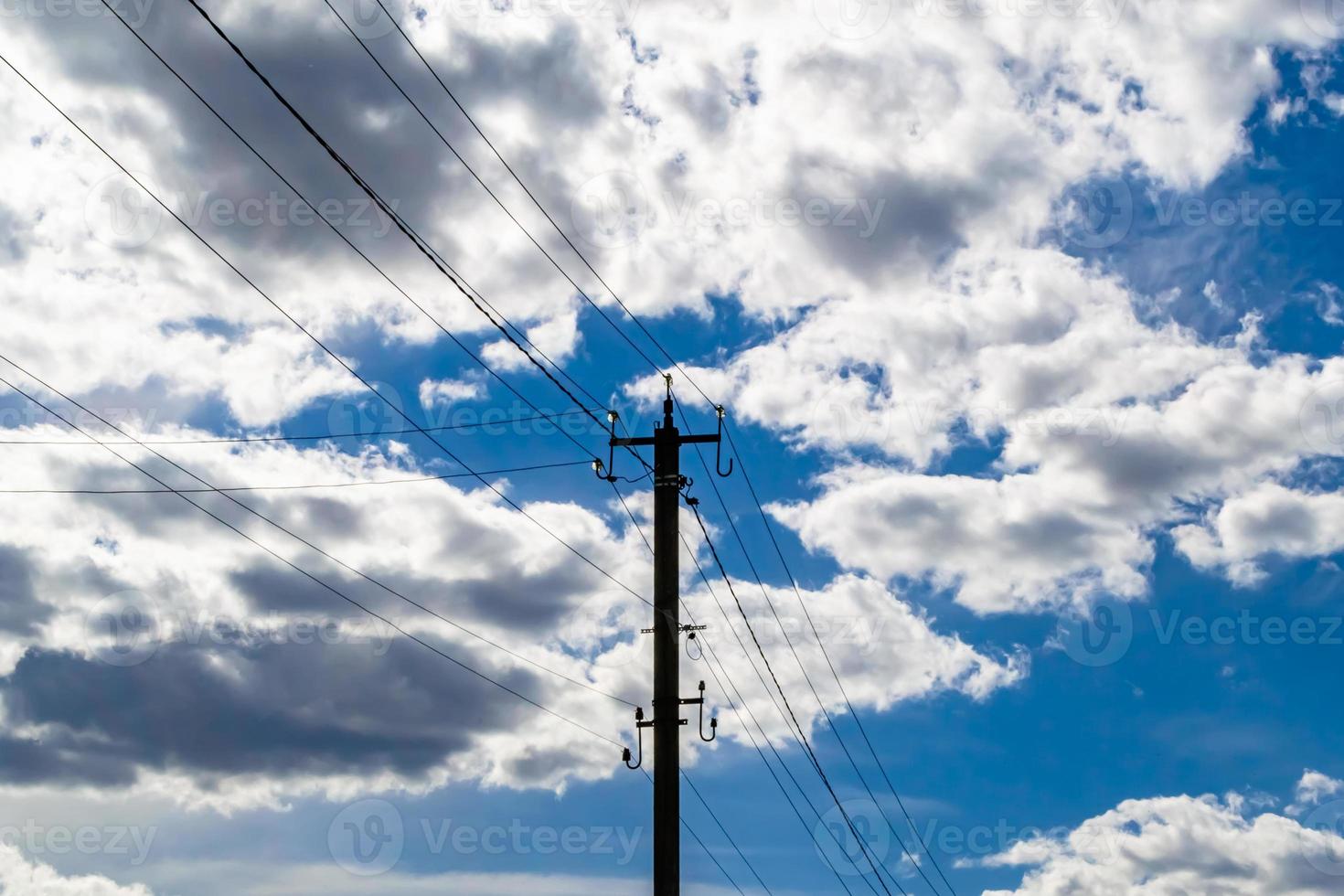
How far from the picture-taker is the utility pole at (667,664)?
1978cm

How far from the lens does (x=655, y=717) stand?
20.6m

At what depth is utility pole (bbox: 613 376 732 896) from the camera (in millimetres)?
19784

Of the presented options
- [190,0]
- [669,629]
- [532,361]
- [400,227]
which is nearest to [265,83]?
[190,0]

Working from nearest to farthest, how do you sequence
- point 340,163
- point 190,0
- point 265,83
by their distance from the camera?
Result: 1. point 190,0
2. point 265,83
3. point 340,163

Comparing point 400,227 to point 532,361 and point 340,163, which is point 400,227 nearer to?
point 340,163

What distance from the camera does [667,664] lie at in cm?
2084

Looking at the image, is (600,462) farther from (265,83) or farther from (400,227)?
(265,83)

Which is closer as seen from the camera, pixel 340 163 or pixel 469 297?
pixel 340 163

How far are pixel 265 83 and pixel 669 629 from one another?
1097cm

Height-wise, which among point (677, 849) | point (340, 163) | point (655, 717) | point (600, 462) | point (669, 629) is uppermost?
point (600, 462)

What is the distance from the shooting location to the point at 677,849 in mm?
19828

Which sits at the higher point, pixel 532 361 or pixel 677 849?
pixel 532 361

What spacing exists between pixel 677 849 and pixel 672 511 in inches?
211

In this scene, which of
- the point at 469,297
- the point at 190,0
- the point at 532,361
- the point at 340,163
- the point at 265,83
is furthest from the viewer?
the point at 532,361
